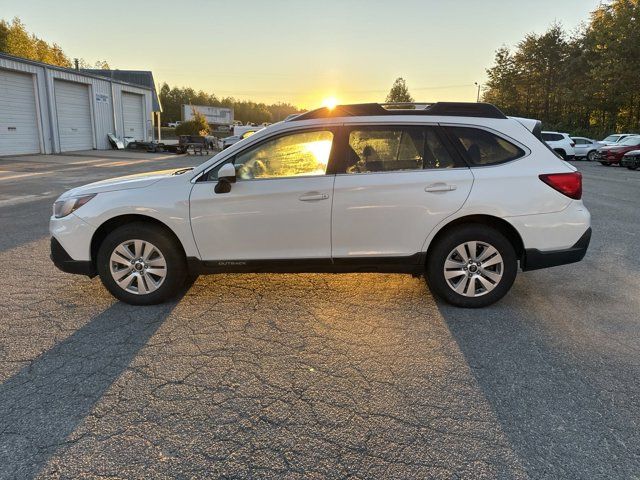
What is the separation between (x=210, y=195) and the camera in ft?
13.8

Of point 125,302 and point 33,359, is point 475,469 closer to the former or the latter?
point 33,359

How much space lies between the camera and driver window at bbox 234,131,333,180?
430cm

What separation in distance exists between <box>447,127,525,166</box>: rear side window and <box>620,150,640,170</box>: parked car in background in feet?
72.8

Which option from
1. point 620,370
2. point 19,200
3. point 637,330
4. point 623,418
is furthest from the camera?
point 19,200

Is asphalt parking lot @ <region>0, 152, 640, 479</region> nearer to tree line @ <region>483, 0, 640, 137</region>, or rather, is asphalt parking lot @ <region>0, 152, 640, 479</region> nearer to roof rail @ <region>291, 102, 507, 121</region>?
roof rail @ <region>291, 102, 507, 121</region>

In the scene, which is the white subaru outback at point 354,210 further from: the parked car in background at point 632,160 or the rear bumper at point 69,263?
the parked car in background at point 632,160

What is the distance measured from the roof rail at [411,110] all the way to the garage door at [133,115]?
3215 cm

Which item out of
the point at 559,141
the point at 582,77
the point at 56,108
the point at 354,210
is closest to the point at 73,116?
the point at 56,108

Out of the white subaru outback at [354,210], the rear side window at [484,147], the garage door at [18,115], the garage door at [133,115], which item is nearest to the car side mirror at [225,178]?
the white subaru outback at [354,210]

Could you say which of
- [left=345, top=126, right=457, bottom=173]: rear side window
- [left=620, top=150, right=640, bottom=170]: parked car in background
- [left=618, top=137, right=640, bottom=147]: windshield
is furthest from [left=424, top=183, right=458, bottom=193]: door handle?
[left=618, top=137, right=640, bottom=147]: windshield

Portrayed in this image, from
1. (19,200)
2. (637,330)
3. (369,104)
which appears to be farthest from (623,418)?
(19,200)

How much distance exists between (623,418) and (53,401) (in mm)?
3396

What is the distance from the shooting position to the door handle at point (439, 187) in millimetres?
4176

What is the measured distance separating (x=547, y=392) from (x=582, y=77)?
4542 cm
